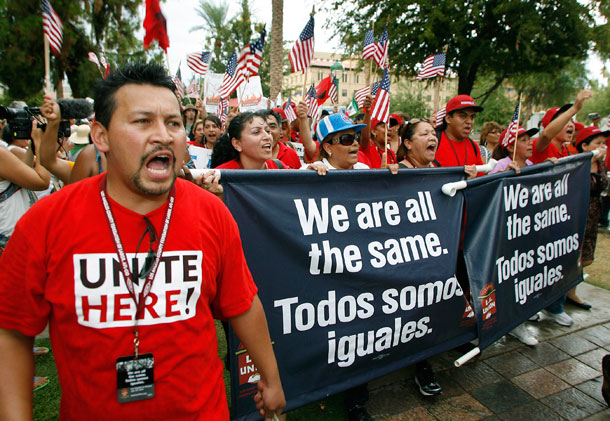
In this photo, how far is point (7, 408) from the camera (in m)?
1.16

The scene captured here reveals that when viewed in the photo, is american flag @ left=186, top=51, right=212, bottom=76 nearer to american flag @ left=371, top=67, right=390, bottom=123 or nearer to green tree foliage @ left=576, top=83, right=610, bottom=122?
american flag @ left=371, top=67, right=390, bottom=123

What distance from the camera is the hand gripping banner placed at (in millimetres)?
2057

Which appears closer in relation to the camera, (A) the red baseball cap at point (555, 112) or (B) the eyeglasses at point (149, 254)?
(B) the eyeglasses at point (149, 254)

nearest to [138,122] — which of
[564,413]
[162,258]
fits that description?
[162,258]

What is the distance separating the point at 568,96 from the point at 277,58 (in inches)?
1141

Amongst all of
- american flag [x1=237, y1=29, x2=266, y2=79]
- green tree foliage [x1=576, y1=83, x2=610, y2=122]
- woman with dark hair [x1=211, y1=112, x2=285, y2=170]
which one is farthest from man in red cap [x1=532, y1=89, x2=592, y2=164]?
green tree foliage [x1=576, y1=83, x2=610, y2=122]

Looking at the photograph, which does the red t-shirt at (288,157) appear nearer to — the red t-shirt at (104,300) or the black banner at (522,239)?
the black banner at (522,239)

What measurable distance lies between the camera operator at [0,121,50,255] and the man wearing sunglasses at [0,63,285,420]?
1.88 metres

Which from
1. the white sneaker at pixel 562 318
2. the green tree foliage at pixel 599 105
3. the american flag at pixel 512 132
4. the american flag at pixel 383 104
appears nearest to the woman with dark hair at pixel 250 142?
the american flag at pixel 383 104

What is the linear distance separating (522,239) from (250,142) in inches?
94.1

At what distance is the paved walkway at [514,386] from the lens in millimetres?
2719

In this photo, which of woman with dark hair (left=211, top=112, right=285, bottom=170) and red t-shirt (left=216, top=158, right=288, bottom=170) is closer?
woman with dark hair (left=211, top=112, right=285, bottom=170)

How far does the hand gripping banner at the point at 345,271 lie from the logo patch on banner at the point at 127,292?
0.71 metres

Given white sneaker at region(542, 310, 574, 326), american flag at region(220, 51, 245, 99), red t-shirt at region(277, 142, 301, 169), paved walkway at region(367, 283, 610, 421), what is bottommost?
paved walkway at region(367, 283, 610, 421)
